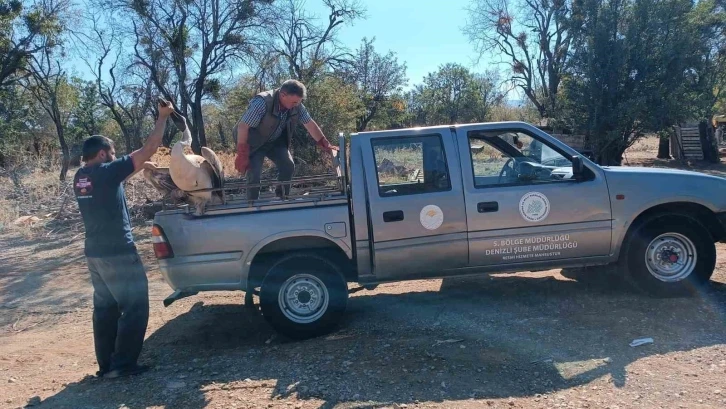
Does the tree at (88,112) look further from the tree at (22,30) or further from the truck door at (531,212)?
the truck door at (531,212)

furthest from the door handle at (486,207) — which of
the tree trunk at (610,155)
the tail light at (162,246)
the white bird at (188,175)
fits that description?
the tree trunk at (610,155)

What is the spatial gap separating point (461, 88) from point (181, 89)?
2178 centimetres

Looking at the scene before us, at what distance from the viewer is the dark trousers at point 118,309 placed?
459cm

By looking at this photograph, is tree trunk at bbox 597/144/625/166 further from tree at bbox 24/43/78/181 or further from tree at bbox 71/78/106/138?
tree at bbox 71/78/106/138

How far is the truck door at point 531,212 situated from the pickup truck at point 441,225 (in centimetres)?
1

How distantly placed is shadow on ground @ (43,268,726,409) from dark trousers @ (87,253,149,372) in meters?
0.21

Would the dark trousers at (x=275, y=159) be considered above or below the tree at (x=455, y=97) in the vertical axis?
below

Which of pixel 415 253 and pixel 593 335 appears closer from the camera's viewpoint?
pixel 593 335

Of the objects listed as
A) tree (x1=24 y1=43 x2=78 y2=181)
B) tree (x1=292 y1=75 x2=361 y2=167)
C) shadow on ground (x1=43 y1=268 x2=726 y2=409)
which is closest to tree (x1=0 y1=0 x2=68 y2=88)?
tree (x1=24 y1=43 x2=78 y2=181)

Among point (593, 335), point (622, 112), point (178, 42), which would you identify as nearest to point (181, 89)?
point (178, 42)

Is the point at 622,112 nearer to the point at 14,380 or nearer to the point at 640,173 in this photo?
the point at 640,173

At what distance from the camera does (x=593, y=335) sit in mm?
4746

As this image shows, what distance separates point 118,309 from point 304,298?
4.98 feet

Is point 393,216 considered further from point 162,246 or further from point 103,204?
point 103,204
